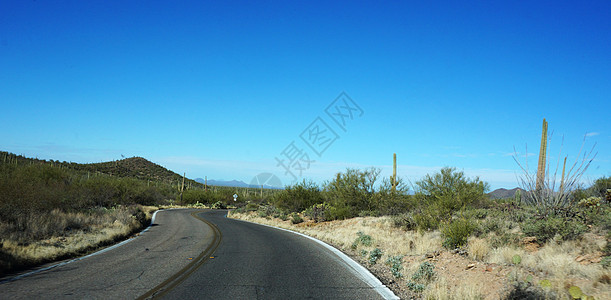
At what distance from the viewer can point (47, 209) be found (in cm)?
1686

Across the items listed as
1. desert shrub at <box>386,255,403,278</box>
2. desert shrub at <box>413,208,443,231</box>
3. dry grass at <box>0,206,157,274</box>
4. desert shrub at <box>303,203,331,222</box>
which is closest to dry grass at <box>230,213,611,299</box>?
desert shrub at <box>386,255,403,278</box>

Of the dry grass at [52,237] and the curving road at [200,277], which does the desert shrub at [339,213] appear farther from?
the curving road at [200,277]

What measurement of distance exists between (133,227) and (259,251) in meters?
10.2

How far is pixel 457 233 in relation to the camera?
35.8 ft

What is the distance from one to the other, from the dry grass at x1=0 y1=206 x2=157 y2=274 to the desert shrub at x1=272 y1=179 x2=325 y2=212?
2061cm

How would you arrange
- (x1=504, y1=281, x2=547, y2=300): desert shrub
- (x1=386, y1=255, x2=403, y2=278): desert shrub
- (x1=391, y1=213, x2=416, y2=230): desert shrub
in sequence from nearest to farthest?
(x1=504, y1=281, x2=547, y2=300): desert shrub, (x1=386, y1=255, x2=403, y2=278): desert shrub, (x1=391, y1=213, x2=416, y2=230): desert shrub

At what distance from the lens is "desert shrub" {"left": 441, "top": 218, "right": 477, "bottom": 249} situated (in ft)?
35.4

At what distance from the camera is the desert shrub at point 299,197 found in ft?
122

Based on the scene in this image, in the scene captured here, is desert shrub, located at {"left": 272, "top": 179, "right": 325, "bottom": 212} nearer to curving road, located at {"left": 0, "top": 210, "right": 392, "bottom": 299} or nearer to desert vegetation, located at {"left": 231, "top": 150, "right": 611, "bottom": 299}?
desert vegetation, located at {"left": 231, "top": 150, "right": 611, "bottom": 299}

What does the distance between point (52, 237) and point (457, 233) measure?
1308 centimetres

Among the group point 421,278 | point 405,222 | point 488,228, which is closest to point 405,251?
point 488,228

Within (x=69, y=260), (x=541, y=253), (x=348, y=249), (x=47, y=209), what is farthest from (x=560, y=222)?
(x=47, y=209)

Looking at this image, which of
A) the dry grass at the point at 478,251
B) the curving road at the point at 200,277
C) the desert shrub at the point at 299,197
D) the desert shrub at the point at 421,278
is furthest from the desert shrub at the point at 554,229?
the desert shrub at the point at 299,197

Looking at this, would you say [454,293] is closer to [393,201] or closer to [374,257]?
[374,257]
